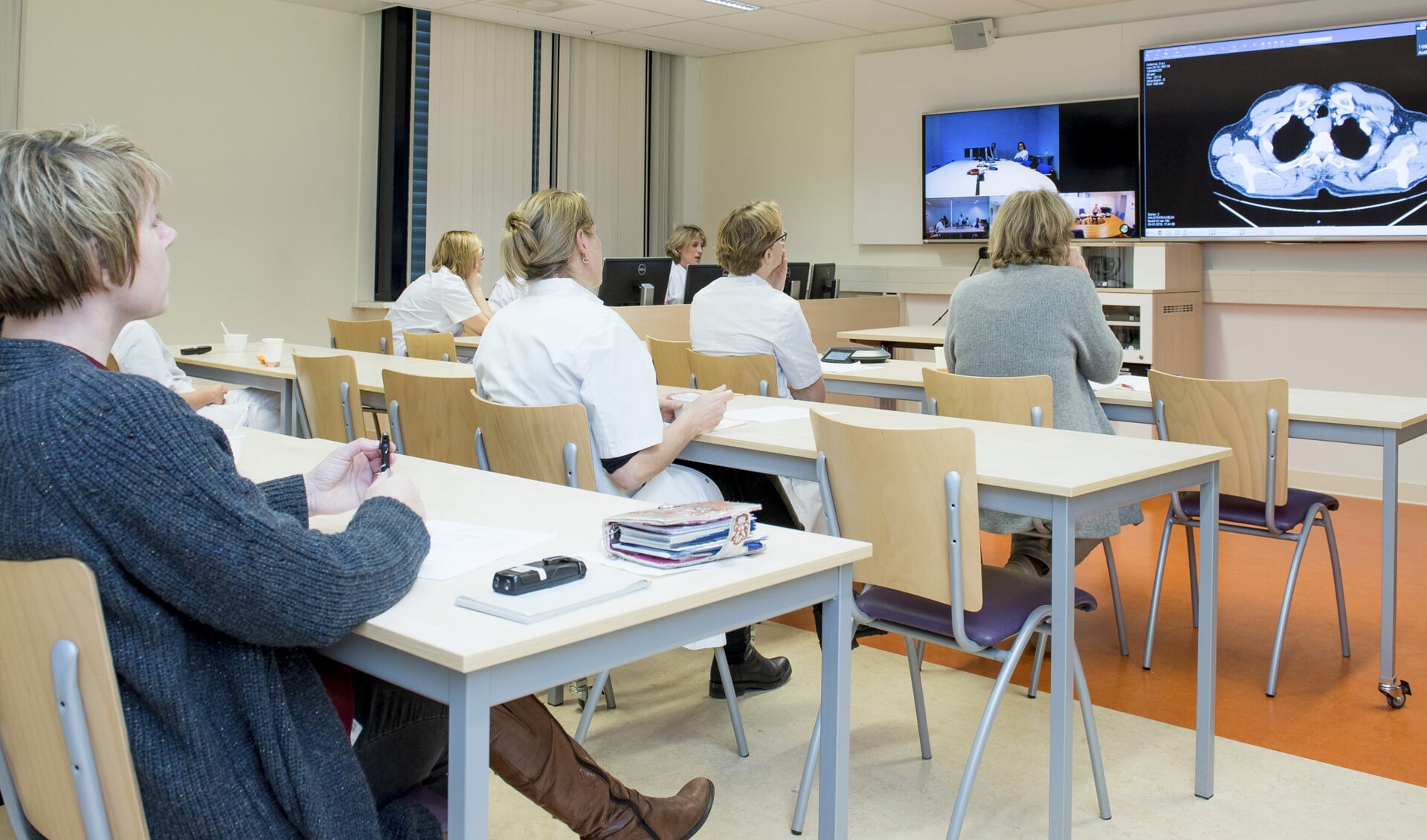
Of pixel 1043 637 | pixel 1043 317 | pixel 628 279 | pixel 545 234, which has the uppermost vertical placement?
pixel 628 279

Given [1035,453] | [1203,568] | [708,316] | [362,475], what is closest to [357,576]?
[362,475]

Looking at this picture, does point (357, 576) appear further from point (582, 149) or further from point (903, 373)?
point (582, 149)

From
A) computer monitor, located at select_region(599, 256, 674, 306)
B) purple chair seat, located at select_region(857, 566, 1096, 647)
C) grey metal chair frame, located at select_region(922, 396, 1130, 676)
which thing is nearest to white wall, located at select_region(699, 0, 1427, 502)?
computer monitor, located at select_region(599, 256, 674, 306)

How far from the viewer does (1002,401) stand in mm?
3064

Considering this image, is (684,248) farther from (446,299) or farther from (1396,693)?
(1396,693)

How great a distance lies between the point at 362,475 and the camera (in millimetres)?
1685

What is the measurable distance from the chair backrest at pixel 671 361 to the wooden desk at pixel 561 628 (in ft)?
7.80

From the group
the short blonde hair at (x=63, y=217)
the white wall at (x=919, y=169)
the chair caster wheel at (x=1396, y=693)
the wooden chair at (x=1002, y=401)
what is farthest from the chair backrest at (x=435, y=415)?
the white wall at (x=919, y=169)

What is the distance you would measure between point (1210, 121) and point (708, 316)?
3.46 metres

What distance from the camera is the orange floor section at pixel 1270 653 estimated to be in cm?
274

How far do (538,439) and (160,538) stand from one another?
4.37 ft

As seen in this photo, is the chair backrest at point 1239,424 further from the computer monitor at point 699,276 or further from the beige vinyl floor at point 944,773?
the computer monitor at point 699,276

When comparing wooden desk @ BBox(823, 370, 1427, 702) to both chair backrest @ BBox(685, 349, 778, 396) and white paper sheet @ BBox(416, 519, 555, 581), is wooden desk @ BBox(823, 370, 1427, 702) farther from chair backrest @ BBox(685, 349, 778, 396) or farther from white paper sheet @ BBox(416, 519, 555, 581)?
white paper sheet @ BBox(416, 519, 555, 581)

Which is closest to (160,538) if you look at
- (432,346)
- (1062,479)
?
(1062,479)
